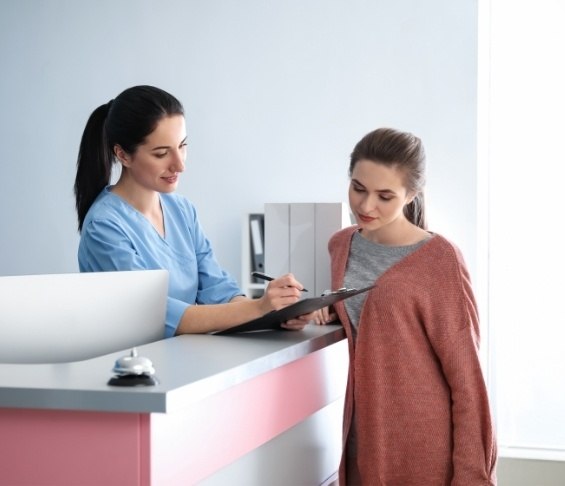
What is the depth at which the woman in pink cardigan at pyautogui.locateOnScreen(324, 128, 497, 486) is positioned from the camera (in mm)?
1938

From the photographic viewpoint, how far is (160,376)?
1396mm

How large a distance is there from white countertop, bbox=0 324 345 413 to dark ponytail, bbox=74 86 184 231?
2.30 ft

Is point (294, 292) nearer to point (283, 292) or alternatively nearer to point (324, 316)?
point (283, 292)

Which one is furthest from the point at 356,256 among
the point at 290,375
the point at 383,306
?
the point at 290,375

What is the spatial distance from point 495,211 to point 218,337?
2848 mm

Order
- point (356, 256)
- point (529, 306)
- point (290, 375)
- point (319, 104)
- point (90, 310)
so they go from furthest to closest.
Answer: point (319, 104), point (529, 306), point (356, 256), point (290, 375), point (90, 310)

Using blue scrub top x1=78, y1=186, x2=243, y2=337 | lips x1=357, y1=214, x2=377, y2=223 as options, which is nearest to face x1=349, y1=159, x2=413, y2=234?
lips x1=357, y1=214, x2=377, y2=223

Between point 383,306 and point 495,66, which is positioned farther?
point 495,66

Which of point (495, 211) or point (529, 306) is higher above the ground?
point (495, 211)

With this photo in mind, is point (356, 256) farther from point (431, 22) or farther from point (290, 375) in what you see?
point (431, 22)

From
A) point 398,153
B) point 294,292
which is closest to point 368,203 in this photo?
point 398,153

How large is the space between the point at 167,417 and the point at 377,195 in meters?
0.89

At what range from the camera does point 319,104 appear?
15.7 feet

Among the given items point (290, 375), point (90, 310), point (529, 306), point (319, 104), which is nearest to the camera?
point (90, 310)
